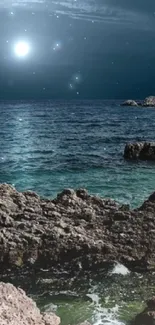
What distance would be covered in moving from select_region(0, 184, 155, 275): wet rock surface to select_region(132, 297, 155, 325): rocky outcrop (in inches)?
127

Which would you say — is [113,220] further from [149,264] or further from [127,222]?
[149,264]

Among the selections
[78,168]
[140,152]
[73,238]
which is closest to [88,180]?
[78,168]

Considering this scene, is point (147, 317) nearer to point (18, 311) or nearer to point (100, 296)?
point (100, 296)

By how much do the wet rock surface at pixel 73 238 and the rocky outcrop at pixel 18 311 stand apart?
168 inches

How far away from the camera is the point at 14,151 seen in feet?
183

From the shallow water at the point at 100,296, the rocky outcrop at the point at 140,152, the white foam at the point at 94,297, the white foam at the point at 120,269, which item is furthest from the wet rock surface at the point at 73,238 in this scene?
the rocky outcrop at the point at 140,152

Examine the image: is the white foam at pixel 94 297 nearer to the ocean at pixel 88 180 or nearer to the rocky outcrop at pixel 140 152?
the ocean at pixel 88 180

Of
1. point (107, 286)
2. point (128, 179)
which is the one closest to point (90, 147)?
point (128, 179)

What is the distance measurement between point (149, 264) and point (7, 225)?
17.2 feet

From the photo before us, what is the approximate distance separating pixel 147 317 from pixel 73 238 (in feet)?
15.4

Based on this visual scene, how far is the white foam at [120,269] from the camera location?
14070 millimetres

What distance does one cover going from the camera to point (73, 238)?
14.8 m

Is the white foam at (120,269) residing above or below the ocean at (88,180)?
above

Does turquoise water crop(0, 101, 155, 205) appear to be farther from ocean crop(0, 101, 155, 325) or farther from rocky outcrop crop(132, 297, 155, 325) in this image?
rocky outcrop crop(132, 297, 155, 325)
